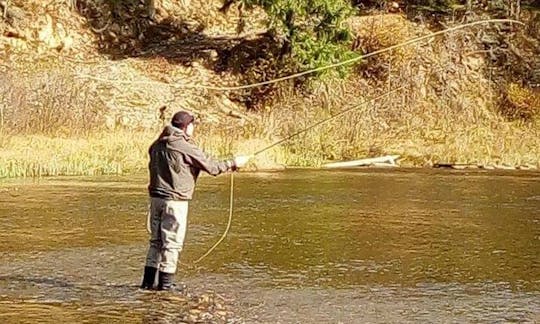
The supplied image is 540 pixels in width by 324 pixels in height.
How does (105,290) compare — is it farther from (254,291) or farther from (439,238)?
(439,238)

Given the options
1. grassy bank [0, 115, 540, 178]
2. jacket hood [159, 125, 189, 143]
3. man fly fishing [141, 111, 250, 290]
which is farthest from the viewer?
grassy bank [0, 115, 540, 178]

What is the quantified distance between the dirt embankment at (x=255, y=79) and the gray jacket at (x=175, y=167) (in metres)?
14.8

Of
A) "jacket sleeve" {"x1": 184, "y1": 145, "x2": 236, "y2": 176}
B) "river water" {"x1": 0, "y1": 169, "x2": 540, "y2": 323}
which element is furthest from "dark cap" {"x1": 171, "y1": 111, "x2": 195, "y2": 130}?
"river water" {"x1": 0, "y1": 169, "x2": 540, "y2": 323}

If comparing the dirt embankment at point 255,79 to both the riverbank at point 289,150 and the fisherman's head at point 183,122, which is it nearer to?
the riverbank at point 289,150

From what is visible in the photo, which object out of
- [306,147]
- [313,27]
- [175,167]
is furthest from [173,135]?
[313,27]

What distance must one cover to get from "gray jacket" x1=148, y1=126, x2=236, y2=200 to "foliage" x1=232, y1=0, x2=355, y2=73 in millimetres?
21055

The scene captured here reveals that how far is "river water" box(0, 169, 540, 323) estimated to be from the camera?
8.54 metres

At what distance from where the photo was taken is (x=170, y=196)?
902 cm

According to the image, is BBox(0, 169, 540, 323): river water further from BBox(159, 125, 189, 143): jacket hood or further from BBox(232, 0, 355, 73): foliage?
BBox(232, 0, 355, 73): foliage

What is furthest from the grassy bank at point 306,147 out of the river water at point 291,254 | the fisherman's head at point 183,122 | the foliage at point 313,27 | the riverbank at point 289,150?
the fisherman's head at point 183,122

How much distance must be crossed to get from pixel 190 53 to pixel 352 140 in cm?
836

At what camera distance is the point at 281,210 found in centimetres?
1515

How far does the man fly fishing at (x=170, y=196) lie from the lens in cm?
902

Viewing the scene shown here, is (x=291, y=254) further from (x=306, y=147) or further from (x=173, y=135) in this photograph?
(x=306, y=147)
